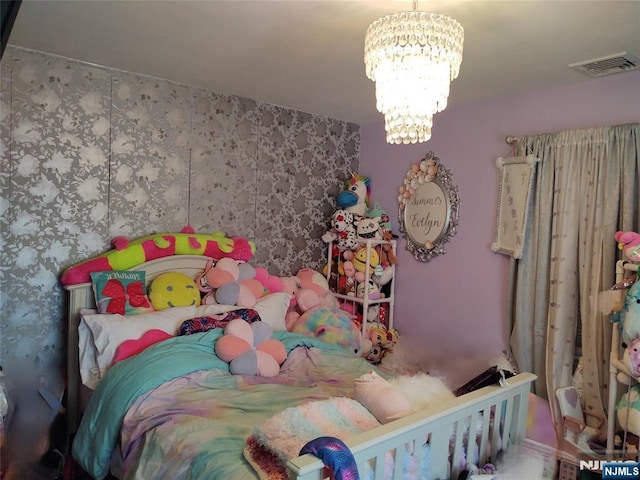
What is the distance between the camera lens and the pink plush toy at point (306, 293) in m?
3.40

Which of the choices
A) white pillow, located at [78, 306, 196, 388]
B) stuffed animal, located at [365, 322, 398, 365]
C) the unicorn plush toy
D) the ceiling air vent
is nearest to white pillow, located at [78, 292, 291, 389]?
white pillow, located at [78, 306, 196, 388]

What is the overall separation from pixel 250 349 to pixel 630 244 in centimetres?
201

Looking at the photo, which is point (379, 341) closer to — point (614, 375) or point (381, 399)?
point (614, 375)

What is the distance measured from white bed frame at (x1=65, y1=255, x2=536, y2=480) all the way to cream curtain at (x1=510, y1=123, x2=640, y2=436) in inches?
32.9

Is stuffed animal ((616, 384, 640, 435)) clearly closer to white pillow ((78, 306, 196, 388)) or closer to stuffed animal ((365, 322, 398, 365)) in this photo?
stuffed animal ((365, 322, 398, 365))

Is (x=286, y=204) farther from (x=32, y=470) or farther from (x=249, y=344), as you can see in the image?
(x=32, y=470)

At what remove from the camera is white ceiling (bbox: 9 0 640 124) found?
6.30 feet

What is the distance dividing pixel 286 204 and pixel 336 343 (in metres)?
1.19

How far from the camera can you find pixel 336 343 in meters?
3.14

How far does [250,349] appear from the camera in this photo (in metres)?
2.50

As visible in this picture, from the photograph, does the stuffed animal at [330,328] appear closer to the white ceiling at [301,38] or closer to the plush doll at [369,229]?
the plush doll at [369,229]

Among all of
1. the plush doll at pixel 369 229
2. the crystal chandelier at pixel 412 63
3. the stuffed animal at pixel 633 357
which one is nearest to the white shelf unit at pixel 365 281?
the plush doll at pixel 369 229

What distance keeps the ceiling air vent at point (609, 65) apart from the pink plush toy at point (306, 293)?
2158mm

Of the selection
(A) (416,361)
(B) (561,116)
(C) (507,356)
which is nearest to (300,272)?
(A) (416,361)
